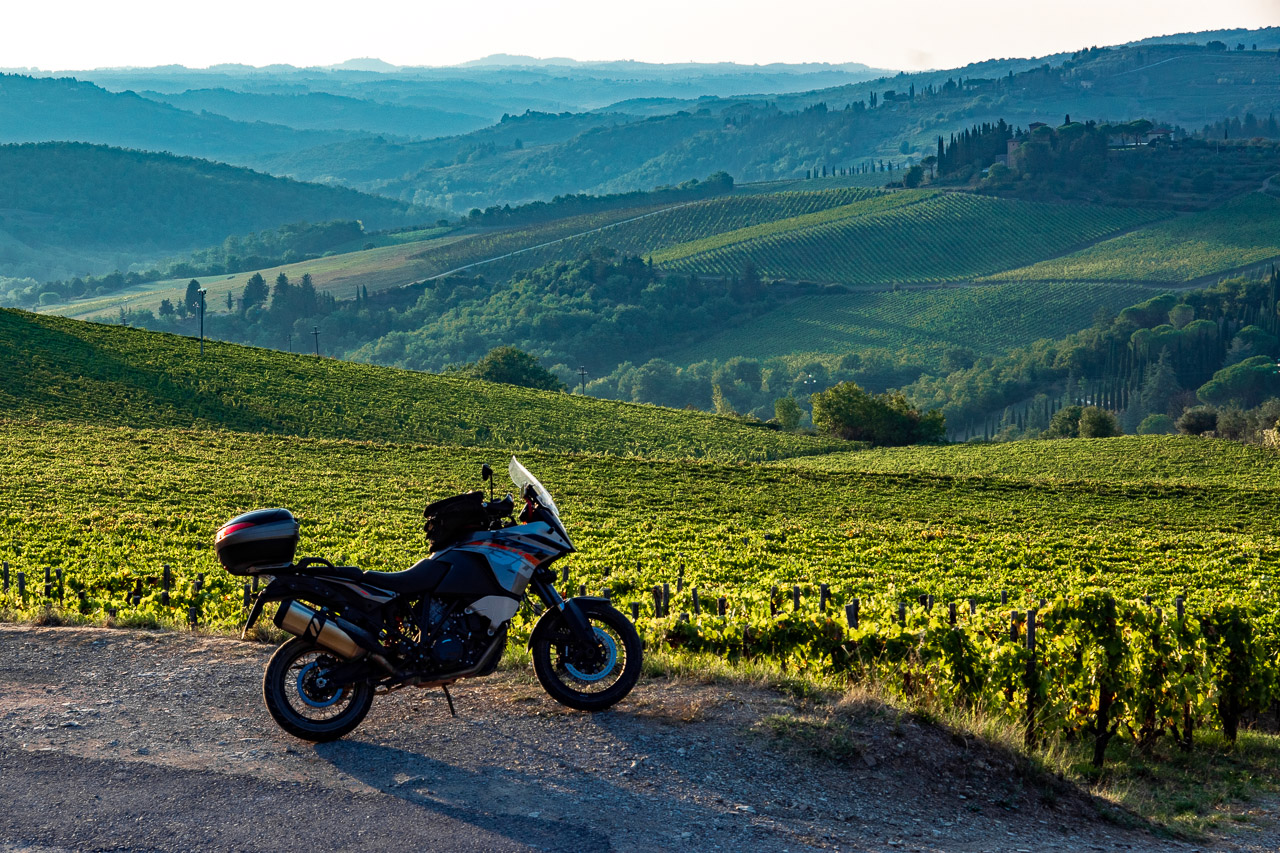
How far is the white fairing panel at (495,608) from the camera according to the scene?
930 cm

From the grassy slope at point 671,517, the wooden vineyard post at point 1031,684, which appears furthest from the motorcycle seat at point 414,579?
the grassy slope at point 671,517

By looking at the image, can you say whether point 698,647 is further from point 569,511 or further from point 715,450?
point 715,450

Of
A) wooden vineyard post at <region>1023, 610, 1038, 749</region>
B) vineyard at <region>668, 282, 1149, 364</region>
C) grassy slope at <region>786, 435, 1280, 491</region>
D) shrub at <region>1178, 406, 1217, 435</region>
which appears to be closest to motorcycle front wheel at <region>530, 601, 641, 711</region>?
wooden vineyard post at <region>1023, 610, 1038, 749</region>

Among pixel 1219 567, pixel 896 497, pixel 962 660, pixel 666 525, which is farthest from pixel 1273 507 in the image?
pixel 962 660

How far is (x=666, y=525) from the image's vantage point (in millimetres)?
35750

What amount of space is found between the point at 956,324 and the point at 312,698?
190781 mm

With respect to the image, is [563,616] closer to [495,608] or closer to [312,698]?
[495,608]

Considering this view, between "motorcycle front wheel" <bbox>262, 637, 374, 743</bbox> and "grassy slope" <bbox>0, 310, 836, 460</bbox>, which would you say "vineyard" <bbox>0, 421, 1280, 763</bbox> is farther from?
"grassy slope" <bbox>0, 310, 836, 460</bbox>

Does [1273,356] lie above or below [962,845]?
below

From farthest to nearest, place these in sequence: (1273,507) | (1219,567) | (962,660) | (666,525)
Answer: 1. (1273,507)
2. (666,525)
3. (1219,567)
4. (962,660)

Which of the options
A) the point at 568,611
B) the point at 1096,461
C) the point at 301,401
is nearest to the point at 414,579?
the point at 568,611

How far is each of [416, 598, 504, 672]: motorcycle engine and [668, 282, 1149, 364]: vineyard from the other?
178550 millimetres

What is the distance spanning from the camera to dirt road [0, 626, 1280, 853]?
7.41 m

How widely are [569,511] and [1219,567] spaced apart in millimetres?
19884
